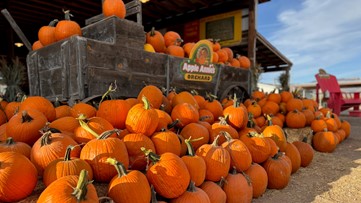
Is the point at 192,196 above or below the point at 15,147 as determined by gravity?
below

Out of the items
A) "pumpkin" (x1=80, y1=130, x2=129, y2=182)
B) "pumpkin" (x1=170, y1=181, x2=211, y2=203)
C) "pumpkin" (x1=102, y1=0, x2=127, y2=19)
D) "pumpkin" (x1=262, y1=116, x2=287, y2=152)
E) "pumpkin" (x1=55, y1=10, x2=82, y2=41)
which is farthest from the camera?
"pumpkin" (x1=102, y1=0, x2=127, y2=19)

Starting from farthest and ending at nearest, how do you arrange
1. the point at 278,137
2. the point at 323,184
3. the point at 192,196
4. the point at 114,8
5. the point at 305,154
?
1. the point at 114,8
2. the point at 305,154
3. the point at 278,137
4. the point at 323,184
5. the point at 192,196

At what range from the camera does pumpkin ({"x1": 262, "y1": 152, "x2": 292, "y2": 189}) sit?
255 cm

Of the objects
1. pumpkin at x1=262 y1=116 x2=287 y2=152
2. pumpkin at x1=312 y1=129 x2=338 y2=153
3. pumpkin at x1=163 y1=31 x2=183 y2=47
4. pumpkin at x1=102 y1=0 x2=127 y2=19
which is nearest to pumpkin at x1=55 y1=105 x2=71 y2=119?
pumpkin at x1=102 y1=0 x2=127 y2=19

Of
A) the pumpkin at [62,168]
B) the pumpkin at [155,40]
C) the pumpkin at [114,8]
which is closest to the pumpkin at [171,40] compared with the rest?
the pumpkin at [155,40]

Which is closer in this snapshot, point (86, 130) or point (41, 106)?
point (86, 130)

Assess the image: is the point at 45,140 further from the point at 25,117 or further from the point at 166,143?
the point at 166,143

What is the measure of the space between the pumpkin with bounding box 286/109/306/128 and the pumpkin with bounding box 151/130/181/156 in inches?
126

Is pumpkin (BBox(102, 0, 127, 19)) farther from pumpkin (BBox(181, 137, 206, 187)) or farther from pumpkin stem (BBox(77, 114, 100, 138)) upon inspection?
pumpkin (BBox(181, 137, 206, 187))

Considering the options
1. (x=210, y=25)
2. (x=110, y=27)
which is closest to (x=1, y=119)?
(x=110, y=27)

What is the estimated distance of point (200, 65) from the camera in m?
4.63

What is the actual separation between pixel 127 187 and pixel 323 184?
2.24 meters

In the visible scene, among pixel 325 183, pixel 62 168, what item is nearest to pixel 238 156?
pixel 325 183

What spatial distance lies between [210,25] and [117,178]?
8.92m
